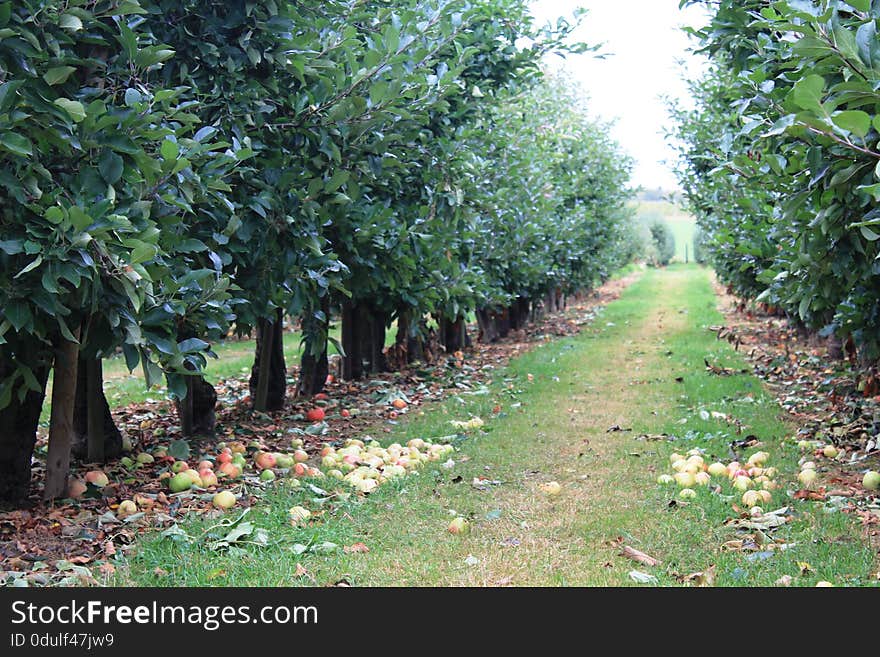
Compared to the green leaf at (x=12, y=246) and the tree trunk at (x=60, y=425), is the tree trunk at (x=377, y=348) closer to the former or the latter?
the tree trunk at (x=60, y=425)

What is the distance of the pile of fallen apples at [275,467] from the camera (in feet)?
18.4

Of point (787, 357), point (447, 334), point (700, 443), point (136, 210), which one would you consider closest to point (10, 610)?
point (136, 210)

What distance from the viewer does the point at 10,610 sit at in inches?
137

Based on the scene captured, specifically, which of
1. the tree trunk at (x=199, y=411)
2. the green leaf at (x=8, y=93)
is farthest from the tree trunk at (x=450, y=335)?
the green leaf at (x=8, y=93)

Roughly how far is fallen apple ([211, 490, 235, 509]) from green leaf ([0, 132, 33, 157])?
2646 mm

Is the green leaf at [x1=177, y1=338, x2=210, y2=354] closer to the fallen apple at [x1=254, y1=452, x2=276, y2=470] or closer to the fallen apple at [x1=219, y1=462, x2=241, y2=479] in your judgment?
the fallen apple at [x1=219, y1=462, x2=241, y2=479]

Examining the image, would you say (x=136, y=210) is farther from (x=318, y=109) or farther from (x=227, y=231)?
(x=318, y=109)

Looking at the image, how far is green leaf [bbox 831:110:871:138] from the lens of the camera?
3.18 meters

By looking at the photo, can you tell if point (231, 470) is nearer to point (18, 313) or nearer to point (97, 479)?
point (97, 479)

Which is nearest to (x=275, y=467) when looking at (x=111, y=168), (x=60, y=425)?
(x=60, y=425)

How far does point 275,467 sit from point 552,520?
248 centimetres

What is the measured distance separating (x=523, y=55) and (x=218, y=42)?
438 centimetres

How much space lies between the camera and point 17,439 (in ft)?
17.3

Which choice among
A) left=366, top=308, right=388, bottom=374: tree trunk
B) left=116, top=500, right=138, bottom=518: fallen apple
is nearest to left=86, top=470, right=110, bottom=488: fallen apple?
left=116, top=500, right=138, bottom=518: fallen apple
